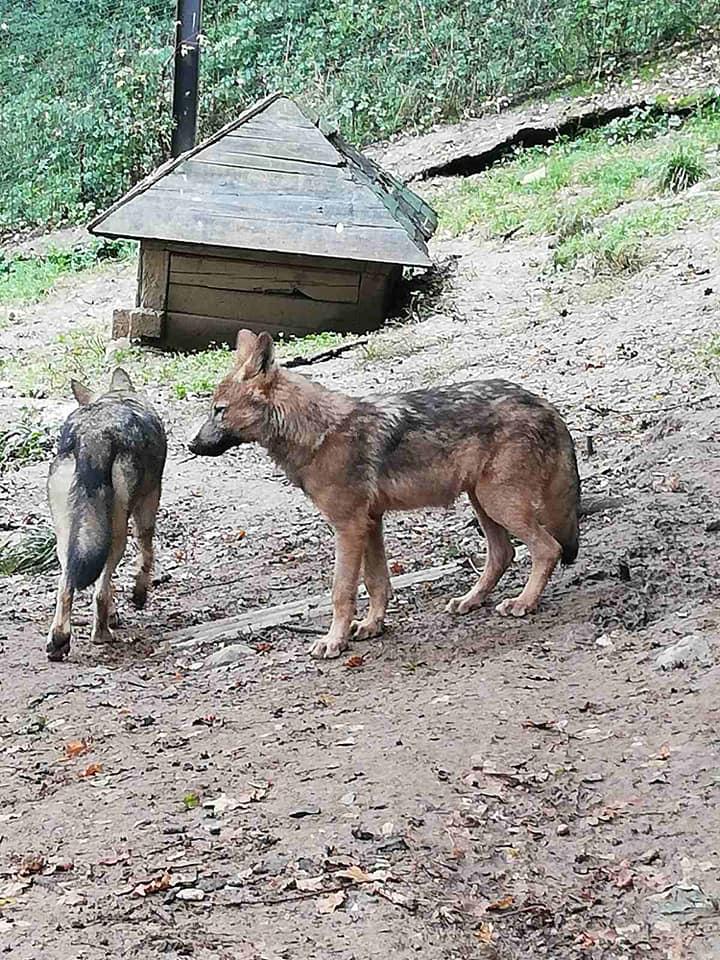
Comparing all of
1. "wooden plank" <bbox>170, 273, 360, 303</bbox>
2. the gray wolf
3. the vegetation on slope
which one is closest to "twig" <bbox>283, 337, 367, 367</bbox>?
"wooden plank" <bbox>170, 273, 360, 303</bbox>

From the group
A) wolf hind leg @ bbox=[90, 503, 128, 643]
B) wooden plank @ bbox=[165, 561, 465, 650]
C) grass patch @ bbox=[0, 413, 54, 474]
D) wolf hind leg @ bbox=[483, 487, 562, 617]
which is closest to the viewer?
wolf hind leg @ bbox=[483, 487, 562, 617]

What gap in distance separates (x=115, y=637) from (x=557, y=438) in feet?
9.18

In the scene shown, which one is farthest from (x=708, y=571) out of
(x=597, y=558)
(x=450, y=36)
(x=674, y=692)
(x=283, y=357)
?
(x=450, y=36)

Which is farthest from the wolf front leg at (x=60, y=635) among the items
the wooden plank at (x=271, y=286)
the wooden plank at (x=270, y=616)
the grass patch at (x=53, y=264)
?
the grass patch at (x=53, y=264)

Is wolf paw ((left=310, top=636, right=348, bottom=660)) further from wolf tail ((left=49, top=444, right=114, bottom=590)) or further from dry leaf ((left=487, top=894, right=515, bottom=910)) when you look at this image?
dry leaf ((left=487, top=894, right=515, bottom=910))

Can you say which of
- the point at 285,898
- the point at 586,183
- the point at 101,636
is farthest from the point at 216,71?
the point at 285,898

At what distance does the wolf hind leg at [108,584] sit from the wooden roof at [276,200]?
6858 millimetres

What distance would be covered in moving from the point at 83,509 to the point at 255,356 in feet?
4.19

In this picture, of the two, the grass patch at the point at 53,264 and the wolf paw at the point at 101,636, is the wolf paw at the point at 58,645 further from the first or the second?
the grass patch at the point at 53,264

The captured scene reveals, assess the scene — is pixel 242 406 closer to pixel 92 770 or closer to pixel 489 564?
pixel 489 564

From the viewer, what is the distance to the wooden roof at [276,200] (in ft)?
43.8

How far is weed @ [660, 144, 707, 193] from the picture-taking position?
1481 centimetres

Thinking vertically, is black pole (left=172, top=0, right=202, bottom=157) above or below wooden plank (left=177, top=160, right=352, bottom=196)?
above

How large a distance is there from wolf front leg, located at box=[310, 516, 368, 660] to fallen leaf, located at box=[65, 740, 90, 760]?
4.52ft
